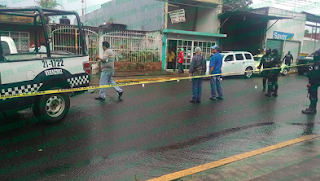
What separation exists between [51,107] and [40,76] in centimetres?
71

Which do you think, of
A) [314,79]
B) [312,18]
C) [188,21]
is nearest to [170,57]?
[188,21]

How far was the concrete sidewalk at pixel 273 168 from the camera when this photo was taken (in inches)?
125

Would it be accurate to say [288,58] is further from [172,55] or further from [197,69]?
[197,69]

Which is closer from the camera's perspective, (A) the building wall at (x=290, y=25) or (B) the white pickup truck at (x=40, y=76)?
(B) the white pickup truck at (x=40, y=76)

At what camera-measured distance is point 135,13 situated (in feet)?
73.7

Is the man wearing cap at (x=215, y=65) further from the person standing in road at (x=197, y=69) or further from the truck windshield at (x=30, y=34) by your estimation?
the truck windshield at (x=30, y=34)

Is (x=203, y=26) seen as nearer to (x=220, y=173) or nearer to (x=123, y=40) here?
(x=123, y=40)

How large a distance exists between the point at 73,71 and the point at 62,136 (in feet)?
5.27

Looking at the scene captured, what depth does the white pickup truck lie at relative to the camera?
14.6 ft

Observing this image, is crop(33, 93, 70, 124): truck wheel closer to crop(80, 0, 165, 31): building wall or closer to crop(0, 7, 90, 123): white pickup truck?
crop(0, 7, 90, 123): white pickup truck

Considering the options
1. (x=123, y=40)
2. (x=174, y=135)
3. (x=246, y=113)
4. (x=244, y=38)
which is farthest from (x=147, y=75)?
(x=244, y=38)

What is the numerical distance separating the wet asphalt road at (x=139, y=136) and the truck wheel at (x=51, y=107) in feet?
0.58

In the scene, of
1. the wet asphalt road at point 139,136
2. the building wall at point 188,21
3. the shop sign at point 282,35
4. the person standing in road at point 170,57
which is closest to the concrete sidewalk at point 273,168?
the wet asphalt road at point 139,136

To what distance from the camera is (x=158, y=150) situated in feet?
13.8
